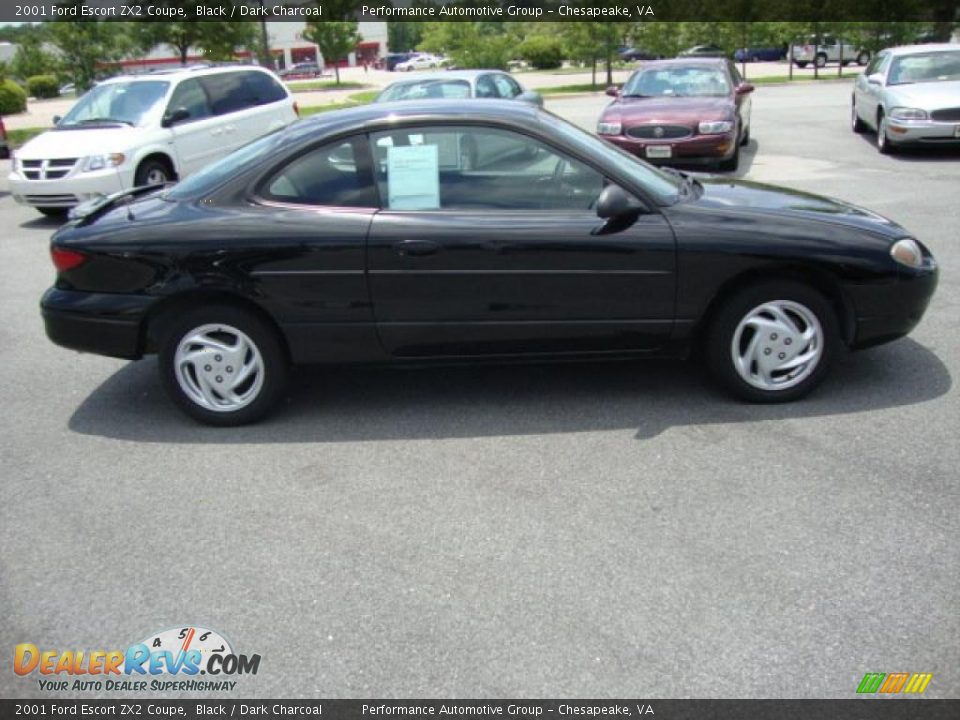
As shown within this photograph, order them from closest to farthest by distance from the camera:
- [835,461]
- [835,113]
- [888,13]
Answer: [835,461], [835,113], [888,13]

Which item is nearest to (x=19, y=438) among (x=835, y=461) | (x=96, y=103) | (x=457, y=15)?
(x=835, y=461)

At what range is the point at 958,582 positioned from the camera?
325cm

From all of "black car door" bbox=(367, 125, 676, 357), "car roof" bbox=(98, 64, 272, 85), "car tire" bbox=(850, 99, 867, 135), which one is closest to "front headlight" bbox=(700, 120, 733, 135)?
"car tire" bbox=(850, 99, 867, 135)

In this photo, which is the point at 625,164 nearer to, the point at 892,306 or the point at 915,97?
the point at 892,306

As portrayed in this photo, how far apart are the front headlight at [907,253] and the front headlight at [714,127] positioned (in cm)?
692

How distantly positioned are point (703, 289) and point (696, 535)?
154 centimetres

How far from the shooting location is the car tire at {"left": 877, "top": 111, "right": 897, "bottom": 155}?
13.5 m

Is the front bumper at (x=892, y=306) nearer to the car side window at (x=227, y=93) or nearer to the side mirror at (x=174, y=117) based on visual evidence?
the side mirror at (x=174, y=117)

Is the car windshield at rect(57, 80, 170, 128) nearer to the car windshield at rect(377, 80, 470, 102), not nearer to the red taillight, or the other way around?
the car windshield at rect(377, 80, 470, 102)

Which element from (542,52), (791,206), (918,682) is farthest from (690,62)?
(542,52)

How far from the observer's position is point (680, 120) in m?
11.6

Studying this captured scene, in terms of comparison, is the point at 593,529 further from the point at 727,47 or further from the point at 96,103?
the point at 727,47

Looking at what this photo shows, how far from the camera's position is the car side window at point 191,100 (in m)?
11.8

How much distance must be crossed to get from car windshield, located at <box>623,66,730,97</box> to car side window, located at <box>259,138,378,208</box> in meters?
9.07
